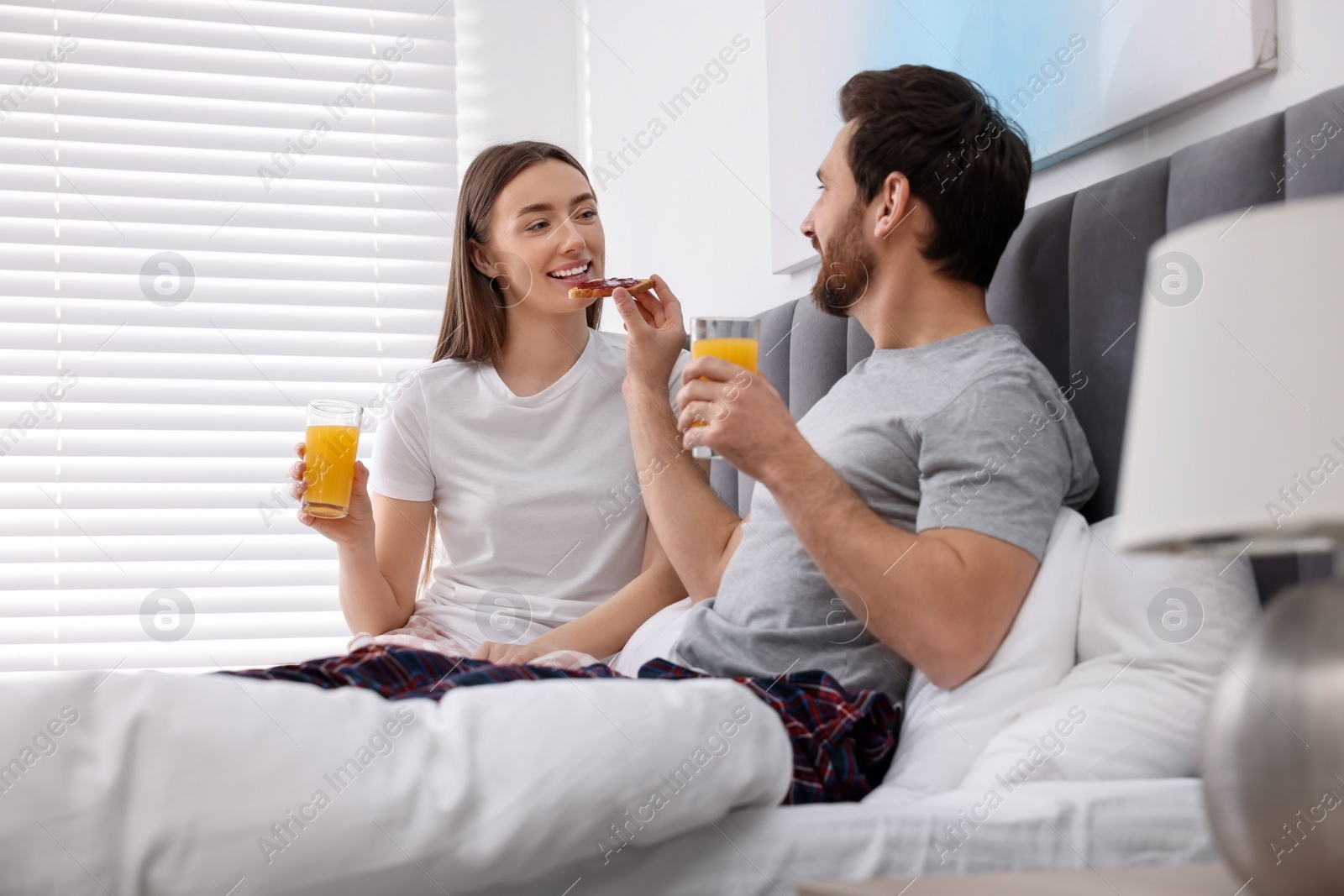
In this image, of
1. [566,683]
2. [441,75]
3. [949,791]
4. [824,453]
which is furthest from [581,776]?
[441,75]

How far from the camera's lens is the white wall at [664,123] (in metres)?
2.46

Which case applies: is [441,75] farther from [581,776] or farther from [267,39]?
[581,776]

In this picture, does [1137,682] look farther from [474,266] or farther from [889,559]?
[474,266]

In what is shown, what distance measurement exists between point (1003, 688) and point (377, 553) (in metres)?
1.23

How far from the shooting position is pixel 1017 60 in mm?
1638

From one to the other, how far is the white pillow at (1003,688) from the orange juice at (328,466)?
94cm

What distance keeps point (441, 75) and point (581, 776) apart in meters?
2.84

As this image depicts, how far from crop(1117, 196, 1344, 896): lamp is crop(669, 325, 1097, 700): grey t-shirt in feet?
1.72

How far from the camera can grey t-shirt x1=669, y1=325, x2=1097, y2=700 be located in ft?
4.14

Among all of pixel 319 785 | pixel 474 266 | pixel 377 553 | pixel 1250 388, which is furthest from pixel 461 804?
pixel 474 266

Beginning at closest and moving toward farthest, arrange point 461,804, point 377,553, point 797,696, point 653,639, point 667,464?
point 461,804, point 797,696, point 653,639, point 667,464, point 377,553

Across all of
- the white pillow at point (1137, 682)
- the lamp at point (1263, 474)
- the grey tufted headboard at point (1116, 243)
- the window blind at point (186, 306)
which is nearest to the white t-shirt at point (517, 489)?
the grey tufted headboard at point (1116, 243)

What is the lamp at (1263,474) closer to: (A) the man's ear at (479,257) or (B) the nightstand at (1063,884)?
(B) the nightstand at (1063,884)

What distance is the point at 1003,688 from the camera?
1192 mm
